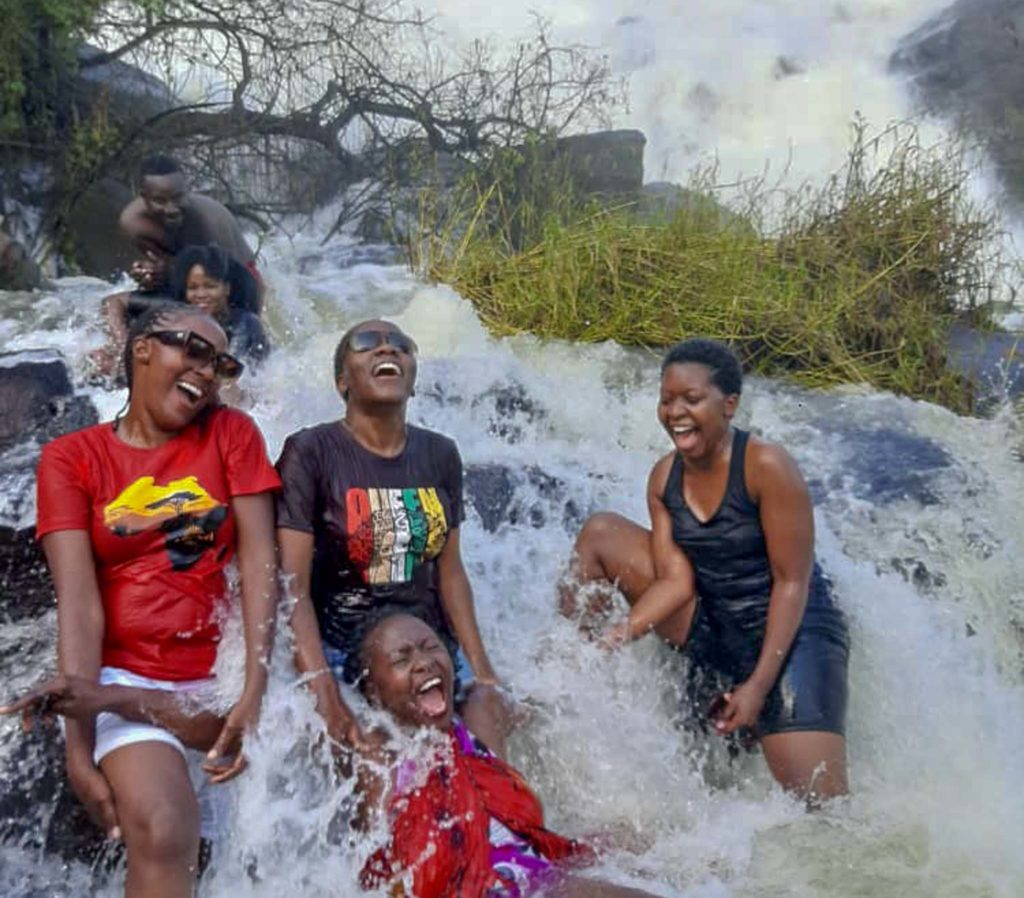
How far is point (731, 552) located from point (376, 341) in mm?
1211

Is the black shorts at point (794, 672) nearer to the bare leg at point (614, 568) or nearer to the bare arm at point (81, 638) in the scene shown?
the bare leg at point (614, 568)

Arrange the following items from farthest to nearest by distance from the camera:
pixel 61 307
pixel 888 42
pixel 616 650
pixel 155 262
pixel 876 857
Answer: pixel 888 42
pixel 61 307
pixel 155 262
pixel 616 650
pixel 876 857

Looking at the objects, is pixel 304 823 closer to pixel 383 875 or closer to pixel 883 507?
pixel 383 875

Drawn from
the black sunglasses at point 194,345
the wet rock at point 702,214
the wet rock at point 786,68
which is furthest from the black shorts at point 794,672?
the wet rock at point 786,68

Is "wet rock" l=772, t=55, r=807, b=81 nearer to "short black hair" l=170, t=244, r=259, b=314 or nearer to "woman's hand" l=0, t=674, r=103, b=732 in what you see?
"short black hair" l=170, t=244, r=259, b=314

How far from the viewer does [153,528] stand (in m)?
3.15

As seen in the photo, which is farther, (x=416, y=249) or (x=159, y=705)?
(x=416, y=249)

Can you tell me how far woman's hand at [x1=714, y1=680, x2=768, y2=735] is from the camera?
→ 363 cm

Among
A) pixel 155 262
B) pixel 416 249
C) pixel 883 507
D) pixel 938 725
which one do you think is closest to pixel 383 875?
pixel 938 725

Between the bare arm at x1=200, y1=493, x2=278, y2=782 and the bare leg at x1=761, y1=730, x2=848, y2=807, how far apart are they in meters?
1.49

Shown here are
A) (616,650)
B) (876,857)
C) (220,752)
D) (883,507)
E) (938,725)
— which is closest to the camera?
(220,752)

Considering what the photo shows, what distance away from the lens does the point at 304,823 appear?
3213 millimetres

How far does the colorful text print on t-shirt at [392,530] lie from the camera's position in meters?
3.51

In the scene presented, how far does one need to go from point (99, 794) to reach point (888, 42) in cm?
1856
